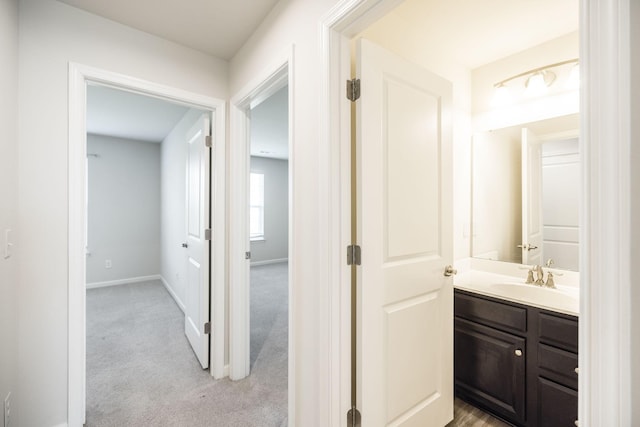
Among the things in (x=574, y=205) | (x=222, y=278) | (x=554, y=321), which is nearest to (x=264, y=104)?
(x=222, y=278)

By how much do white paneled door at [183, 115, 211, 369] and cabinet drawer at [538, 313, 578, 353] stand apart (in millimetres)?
2197

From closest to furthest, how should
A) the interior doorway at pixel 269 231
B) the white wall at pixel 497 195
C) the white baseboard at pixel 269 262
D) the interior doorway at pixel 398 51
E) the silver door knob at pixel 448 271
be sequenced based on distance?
the interior doorway at pixel 398 51 → the silver door knob at pixel 448 271 → the white wall at pixel 497 195 → the interior doorway at pixel 269 231 → the white baseboard at pixel 269 262

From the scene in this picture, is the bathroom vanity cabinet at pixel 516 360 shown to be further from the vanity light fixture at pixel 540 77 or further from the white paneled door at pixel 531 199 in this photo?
the vanity light fixture at pixel 540 77

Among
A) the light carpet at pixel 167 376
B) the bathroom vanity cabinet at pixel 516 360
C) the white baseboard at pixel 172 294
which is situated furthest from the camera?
the white baseboard at pixel 172 294

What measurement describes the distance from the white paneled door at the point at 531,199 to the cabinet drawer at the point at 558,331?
670mm

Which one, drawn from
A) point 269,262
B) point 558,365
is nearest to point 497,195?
point 558,365

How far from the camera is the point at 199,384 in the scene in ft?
7.07

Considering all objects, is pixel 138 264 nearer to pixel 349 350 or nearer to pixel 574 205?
pixel 349 350

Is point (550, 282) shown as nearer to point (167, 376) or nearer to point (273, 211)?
point (167, 376)

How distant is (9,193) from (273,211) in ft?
18.0

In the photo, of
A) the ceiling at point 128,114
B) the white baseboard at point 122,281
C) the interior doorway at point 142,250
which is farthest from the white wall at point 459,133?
the white baseboard at point 122,281

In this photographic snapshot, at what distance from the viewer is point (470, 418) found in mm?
1778

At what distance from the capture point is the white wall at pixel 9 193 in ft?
4.28

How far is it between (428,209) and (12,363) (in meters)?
2.24
